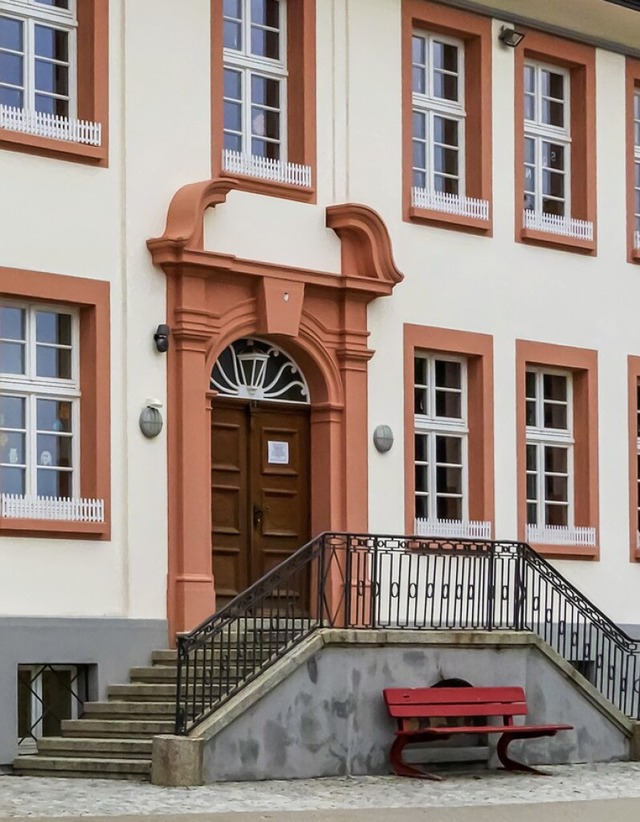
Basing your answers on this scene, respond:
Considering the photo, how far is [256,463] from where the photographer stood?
2122 centimetres

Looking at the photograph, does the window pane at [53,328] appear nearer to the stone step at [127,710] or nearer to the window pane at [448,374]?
the stone step at [127,710]

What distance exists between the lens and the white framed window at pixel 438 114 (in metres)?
22.8

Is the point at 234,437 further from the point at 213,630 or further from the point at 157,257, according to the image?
the point at 213,630

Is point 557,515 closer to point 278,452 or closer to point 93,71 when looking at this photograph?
point 278,452

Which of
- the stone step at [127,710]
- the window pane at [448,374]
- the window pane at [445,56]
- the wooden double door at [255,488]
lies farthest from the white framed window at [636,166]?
the stone step at [127,710]

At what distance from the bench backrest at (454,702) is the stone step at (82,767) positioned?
95.4 inches

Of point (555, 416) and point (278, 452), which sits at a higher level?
point (555, 416)

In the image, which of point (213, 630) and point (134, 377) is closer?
point (213, 630)

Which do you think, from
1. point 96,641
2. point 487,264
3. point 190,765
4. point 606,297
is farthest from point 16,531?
point 606,297

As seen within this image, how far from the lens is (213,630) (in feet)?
58.4

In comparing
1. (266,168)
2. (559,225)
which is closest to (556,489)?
(559,225)

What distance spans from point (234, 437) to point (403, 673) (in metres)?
3.16

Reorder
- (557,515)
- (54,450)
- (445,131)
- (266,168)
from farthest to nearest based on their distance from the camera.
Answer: (557,515) → (445,131) → (266,168) → (54,450)

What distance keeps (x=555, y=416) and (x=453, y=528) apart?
2288mm
